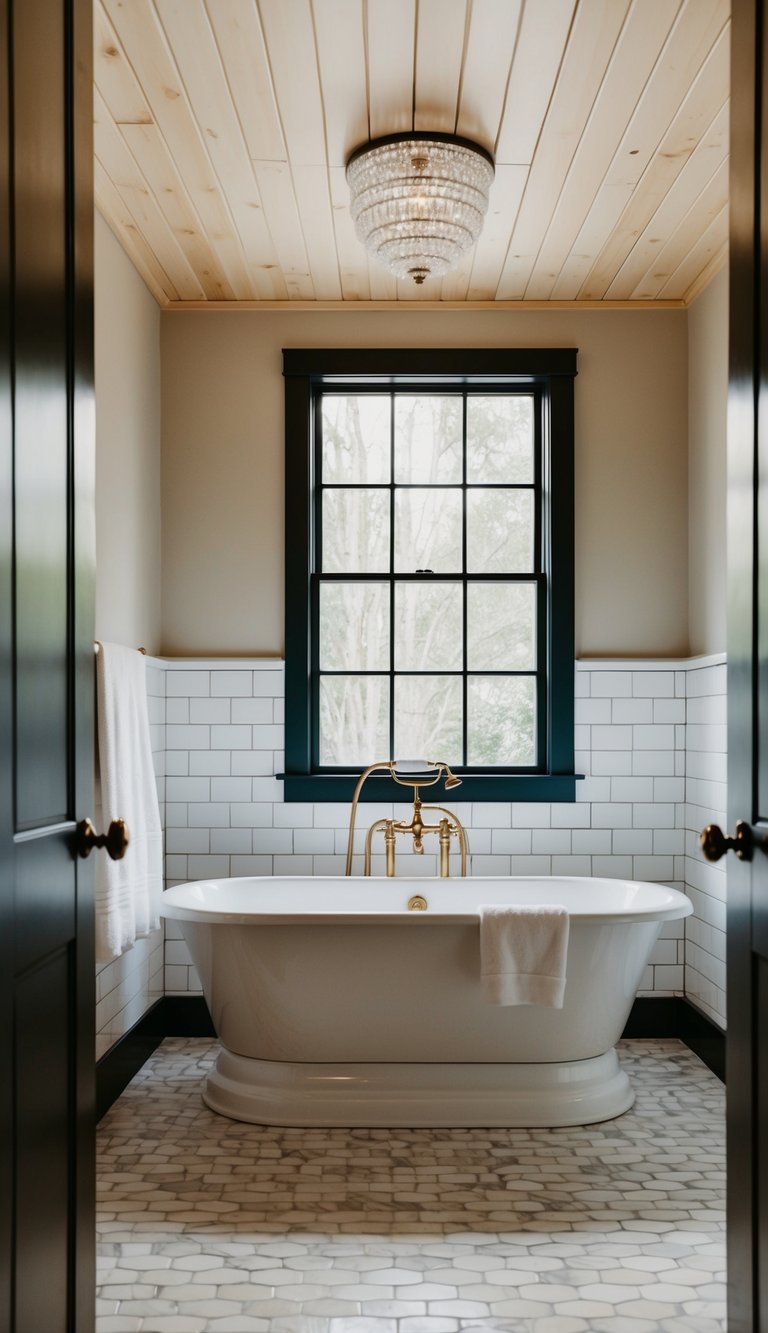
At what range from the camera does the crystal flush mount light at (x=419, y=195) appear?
3.04 m

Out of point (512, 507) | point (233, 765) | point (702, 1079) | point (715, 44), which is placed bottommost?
point (702, 1079)

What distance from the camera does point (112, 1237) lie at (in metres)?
2.64

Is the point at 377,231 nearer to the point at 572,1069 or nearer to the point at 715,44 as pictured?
the point at 715,44

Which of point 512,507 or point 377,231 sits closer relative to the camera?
point 377,231

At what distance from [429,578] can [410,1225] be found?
7.93ft

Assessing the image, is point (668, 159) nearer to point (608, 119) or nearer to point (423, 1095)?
point (608, 119)

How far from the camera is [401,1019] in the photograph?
11.0ft

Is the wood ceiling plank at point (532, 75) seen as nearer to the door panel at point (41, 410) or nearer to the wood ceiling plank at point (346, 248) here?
the wood ceiling plank at point (346, 248)

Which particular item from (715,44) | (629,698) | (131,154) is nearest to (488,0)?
(715,44)

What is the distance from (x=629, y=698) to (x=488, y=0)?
257cm

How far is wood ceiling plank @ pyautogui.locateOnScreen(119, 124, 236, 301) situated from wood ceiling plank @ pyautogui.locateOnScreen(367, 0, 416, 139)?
2.03 ft

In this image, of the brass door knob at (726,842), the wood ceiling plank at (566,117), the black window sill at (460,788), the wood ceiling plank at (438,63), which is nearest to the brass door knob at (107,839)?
the brass door knob at (726,842)

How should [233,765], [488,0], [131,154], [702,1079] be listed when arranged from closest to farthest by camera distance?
[488,0] → [131,154] → [702,1079] → [233,765]

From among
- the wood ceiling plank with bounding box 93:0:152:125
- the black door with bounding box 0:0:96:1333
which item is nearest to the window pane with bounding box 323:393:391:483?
the wood ceiling plank with bounding box 93:0:152:125
